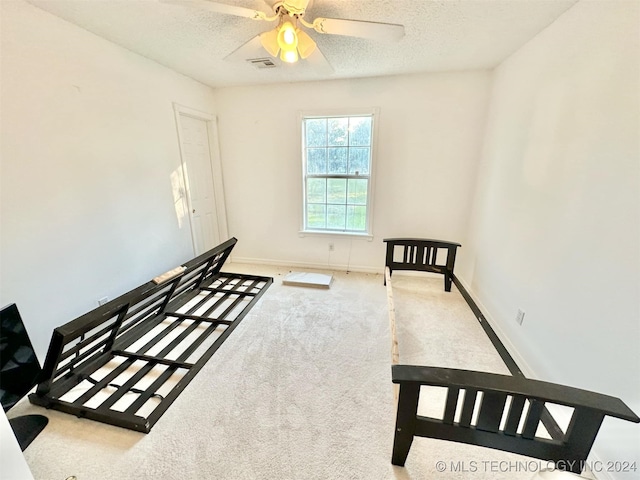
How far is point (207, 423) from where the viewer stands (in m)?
1.54

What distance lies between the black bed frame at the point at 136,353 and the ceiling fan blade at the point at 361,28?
2.06m

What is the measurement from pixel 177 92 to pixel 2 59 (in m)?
1.49

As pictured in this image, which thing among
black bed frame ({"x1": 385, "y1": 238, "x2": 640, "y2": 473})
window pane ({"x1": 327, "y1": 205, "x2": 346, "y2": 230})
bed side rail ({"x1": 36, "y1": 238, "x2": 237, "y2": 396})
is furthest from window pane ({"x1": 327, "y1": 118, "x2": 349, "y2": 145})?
black bed frame ({"x1": 385, "y1": 238, "x2": 640, "y2": 473})

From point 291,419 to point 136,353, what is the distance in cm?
133

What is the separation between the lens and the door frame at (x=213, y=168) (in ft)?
10.0

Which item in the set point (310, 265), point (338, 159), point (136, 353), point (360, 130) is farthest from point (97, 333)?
point (360, 130)

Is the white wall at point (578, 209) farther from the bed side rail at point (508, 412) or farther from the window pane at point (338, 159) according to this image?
the window pane at point (338, 159)

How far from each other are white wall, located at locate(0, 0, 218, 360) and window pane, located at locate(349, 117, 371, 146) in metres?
2.07

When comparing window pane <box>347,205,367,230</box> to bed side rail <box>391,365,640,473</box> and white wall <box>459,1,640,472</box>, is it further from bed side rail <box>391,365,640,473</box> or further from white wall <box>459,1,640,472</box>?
bed side rail <box>391,365,640,473</box>

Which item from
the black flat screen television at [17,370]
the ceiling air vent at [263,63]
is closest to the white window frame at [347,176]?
the ceiling air vent at [263,63]

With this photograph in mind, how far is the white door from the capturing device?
126 inches

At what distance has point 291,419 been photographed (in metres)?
1.57

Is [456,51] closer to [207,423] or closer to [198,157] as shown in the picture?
[198,157]

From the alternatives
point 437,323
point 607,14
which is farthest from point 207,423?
point 607,14
